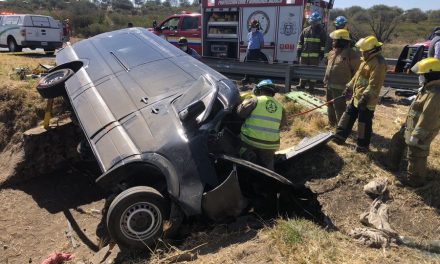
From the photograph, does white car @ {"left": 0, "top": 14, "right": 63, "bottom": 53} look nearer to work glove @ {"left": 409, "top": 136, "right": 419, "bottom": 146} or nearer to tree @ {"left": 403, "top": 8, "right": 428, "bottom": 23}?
work glove @ {"left": 409, "top": 136, "right": 419, "bottom": 146}

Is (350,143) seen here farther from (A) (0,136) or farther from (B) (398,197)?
(A) (0,136)

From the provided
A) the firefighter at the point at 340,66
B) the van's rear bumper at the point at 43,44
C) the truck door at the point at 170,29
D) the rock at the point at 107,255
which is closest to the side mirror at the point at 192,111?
the rock at the point at 107,255

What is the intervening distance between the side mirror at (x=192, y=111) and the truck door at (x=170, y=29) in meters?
10.5

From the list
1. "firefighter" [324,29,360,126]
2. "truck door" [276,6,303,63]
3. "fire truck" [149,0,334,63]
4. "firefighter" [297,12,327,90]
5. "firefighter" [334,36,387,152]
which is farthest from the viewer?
"fire truck" [149,0,334,63]

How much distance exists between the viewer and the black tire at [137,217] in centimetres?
365

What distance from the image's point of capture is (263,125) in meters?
4.72

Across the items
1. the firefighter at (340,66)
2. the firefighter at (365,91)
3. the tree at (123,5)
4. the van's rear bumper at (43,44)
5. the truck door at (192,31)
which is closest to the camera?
the firefighter at (365,91)

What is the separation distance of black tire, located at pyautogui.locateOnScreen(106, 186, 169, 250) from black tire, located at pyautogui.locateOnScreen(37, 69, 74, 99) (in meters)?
2.55

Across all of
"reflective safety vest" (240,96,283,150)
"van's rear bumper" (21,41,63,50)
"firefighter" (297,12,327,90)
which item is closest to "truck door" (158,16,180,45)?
"firefighter" (297,12,327,90)

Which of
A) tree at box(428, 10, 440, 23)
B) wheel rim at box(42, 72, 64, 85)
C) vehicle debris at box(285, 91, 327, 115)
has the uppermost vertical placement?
wheel rim at box(42, 72, 64, 85)

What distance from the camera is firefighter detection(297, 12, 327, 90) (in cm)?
916

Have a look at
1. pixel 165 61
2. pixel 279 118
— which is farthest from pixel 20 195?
pixel 279 118

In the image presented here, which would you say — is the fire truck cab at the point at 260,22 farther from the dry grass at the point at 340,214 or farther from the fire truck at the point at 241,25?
the dry grass at the point at 340,214

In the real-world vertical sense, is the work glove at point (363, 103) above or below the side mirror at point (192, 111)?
below
